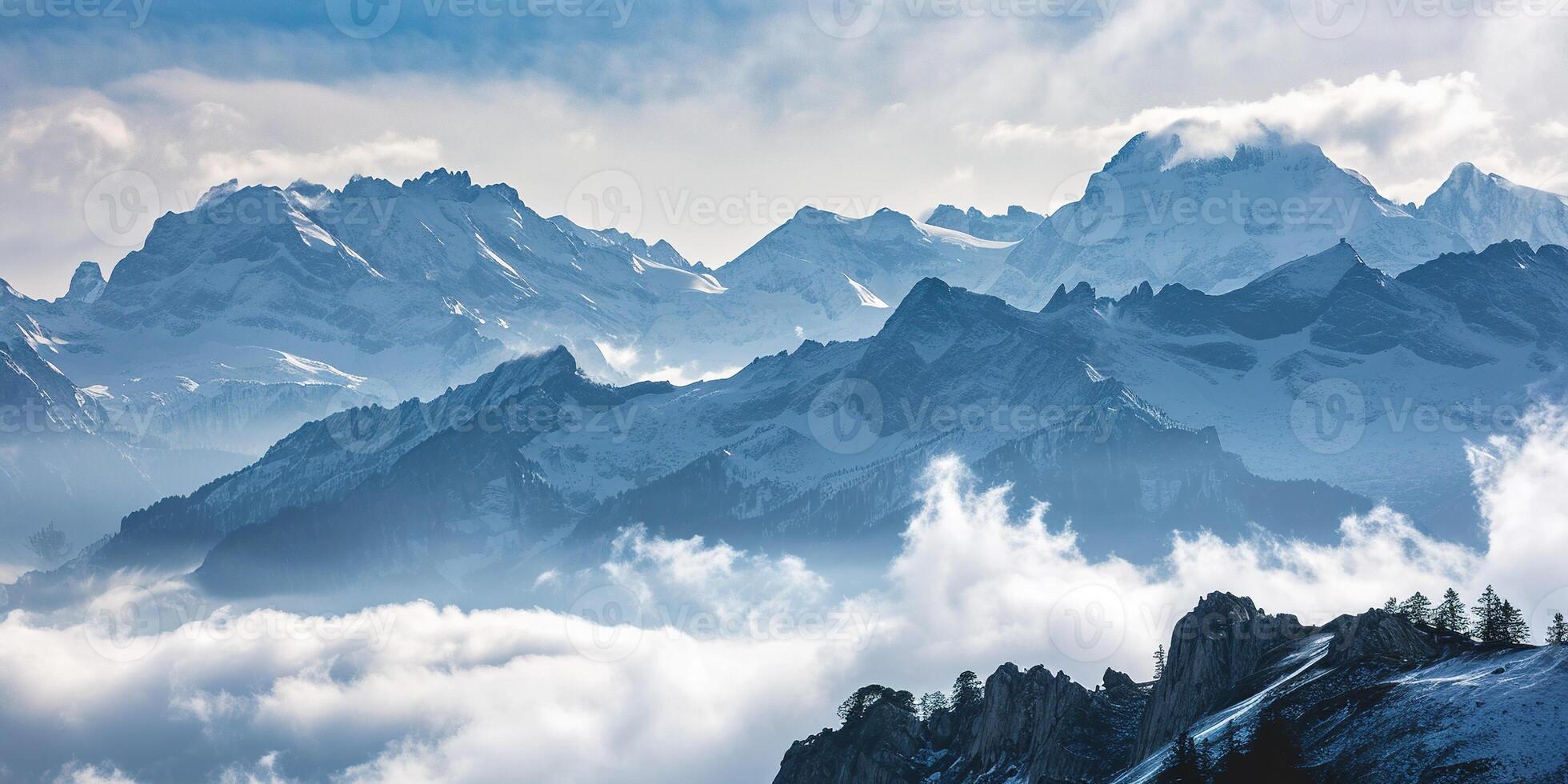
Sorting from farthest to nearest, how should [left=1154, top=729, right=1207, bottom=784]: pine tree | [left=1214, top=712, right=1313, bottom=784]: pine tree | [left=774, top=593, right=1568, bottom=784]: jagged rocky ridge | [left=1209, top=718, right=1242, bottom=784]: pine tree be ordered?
[left=1154, top=729, right=1207, bottom=784]: pine tree, [left=1209, top=718, right=1242, bottom=784]: pine tree, [left=1214, top=712, right=1313, bottom=784]: pine tree, [left=774, top=593, right=1568, bottom=784]: jagged rocky ridge

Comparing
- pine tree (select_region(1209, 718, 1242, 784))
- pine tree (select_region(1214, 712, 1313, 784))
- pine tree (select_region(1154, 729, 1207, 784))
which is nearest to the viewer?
pine tree (select_region(1214, 712, 1313, 784))

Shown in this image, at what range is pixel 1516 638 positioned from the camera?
649ft

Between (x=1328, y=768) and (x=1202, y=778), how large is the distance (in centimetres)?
1237

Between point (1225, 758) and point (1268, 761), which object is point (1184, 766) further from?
point (1268, 761)

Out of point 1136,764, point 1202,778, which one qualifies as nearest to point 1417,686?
point 1202,778

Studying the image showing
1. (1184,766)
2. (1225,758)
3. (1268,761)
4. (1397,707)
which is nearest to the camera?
(1268,761)

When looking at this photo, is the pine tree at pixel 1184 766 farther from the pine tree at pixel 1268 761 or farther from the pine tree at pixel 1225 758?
the pine tree at pixel 1268 761

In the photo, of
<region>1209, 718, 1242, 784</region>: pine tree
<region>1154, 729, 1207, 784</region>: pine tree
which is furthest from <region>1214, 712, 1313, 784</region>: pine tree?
<region>1154, 729, 1207, 784</region>: pine tree

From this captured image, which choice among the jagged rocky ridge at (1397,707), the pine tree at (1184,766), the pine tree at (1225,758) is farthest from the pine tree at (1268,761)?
the pine tree at (1184,766)

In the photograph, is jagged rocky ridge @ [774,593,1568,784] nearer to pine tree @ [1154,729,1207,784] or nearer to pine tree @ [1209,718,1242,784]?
pine tree @ [1209,718,1242,784]

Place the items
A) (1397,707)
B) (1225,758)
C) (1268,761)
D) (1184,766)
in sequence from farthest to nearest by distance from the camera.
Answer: (1225,758)
(1184,766)
(1397,707)
(1268,761)

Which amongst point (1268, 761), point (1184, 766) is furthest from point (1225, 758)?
point (1268, 761)

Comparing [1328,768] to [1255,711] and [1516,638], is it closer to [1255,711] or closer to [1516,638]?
[1255,711]

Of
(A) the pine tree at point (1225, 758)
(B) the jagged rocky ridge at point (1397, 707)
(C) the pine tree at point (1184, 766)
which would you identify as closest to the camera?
(B) the jagged rocky ridge at point (1397, 707)
